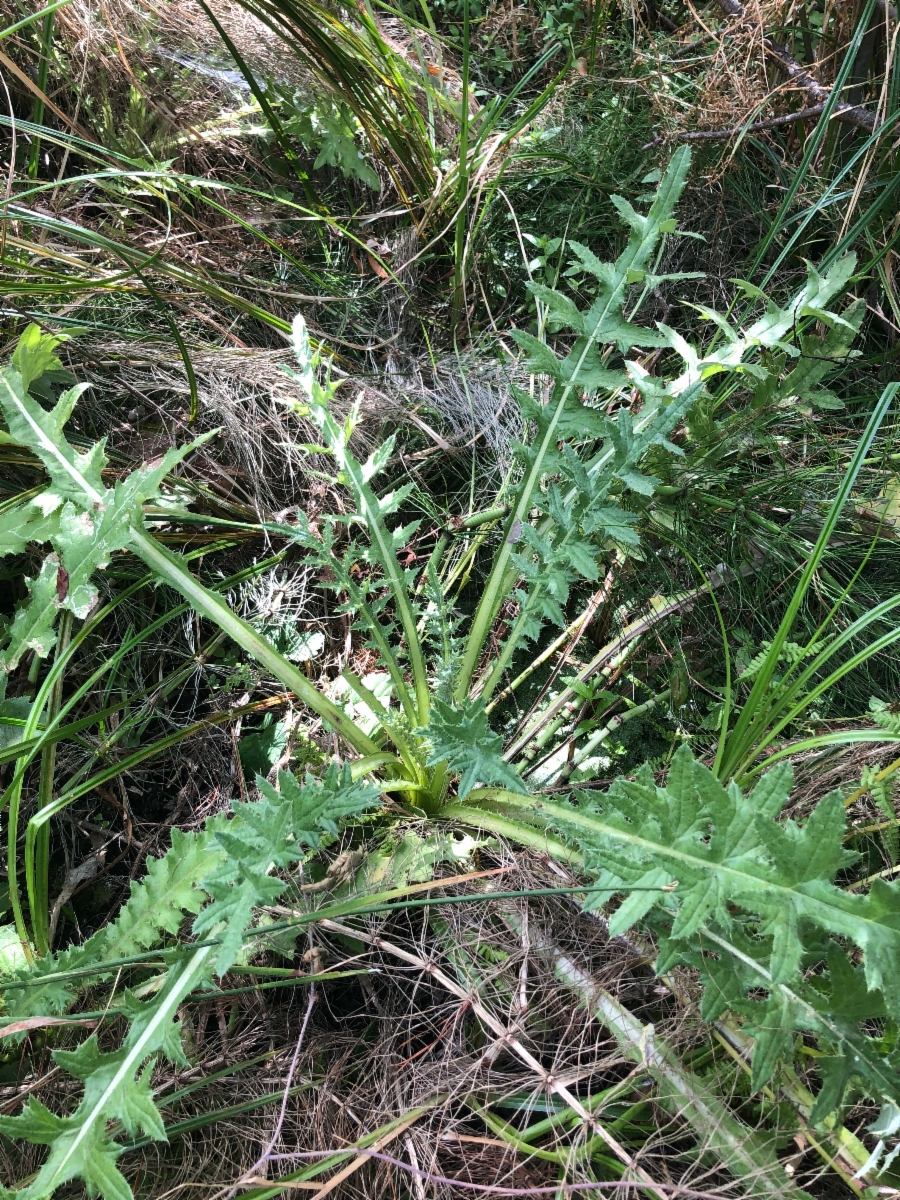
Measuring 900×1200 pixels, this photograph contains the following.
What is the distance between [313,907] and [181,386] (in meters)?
1.40

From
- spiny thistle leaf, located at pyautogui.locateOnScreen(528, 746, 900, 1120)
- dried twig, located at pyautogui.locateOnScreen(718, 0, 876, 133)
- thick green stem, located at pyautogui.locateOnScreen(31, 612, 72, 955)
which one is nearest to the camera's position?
spiny thistle leaf, located at pyautogui.locateOnScreen(528, 746, 900, 1120)

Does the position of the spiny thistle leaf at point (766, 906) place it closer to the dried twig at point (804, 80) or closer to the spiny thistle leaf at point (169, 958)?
the spiny thistle leaf at point (169, 958)

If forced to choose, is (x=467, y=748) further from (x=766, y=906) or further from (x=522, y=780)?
(x=766, y=906)

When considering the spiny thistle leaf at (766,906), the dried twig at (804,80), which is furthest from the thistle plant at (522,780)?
the dried twig at (804,80)

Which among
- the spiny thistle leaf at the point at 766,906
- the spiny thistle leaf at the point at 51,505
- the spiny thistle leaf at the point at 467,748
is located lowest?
the spiny thistle leaf at the point at 766,906

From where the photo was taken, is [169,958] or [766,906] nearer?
[766,906]

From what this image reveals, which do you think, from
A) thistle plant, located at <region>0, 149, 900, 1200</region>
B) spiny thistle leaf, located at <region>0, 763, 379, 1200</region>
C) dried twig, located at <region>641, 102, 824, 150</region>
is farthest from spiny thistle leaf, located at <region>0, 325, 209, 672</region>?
dried twig, located at <region>641, 102, 824, 150</region>

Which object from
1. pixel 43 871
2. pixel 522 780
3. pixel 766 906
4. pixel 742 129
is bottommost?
pixel 522 780

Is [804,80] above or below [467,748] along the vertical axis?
above

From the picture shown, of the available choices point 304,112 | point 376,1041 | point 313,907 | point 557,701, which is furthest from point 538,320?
point 376,1041

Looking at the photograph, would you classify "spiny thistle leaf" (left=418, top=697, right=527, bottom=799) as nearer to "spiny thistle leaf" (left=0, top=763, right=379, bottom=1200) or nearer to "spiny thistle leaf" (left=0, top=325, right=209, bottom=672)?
"spiny thistle leaf" (left=0, top=763, right=379, bottom=1200)

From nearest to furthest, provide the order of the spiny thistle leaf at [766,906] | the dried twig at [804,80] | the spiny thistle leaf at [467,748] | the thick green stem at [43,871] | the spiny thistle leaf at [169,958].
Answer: the spiny thistle leaf at [766,906]
the spiny thistle leaf at [169,958]
the spiny thistle leaf at [467,748]
the thick green stem at [43,871]
the dried twig at [804,80]

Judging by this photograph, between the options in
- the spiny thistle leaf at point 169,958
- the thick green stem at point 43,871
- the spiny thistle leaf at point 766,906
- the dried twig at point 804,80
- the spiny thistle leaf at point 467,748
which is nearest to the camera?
the spiny thistle leaf at point 766,906

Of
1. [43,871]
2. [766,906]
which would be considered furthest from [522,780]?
[43,871]
